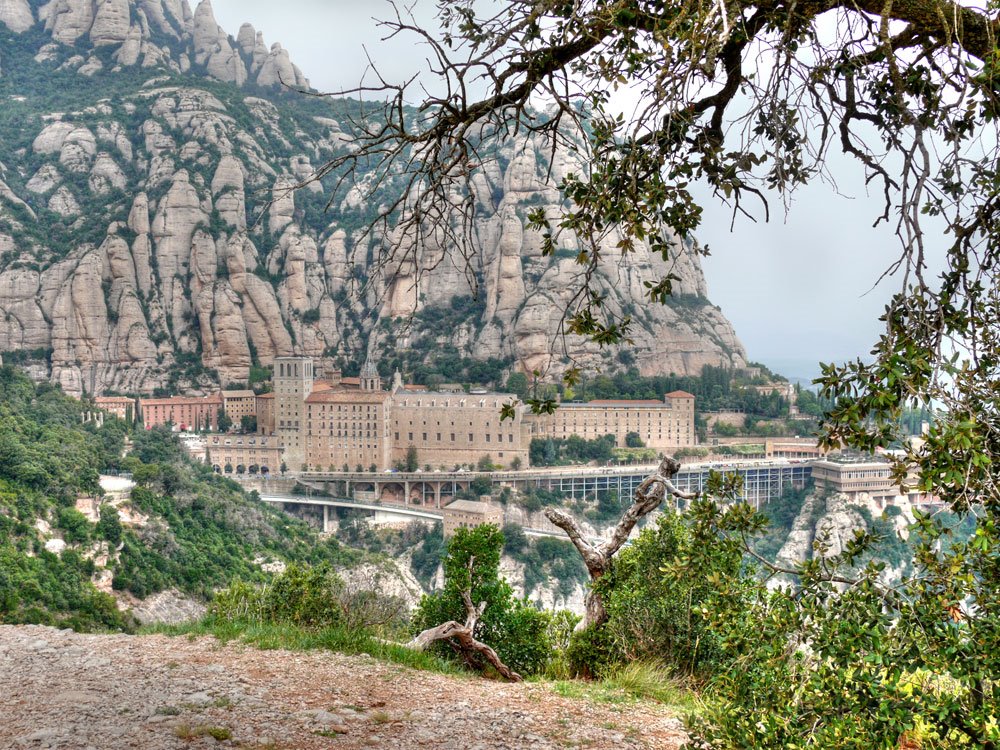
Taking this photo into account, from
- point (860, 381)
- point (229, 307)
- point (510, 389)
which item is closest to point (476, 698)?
point (860, 381)

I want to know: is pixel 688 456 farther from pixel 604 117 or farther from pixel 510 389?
pixel 604 117

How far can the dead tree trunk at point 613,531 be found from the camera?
4.86 m

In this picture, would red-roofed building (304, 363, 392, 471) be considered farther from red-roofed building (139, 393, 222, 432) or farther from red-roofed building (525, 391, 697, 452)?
red-roofed building (525, 391, 697, 452)

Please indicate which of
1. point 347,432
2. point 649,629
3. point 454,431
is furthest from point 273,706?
point 347,432

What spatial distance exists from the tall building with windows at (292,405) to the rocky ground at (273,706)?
45.1 meters

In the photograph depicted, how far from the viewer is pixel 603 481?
45.7 metres

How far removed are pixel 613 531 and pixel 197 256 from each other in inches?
2199

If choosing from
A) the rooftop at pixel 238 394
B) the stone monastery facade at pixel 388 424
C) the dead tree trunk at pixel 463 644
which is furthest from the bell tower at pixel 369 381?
the dead tree trunk at pixel 463 644

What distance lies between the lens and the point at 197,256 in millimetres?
56156

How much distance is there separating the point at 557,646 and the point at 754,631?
5.09m

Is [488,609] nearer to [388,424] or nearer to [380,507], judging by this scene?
[380,507]

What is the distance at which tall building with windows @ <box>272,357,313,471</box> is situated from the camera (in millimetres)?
48656

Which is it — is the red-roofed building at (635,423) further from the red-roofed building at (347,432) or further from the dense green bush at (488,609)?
the dense green bush at (488,609)

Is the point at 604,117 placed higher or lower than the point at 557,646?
higher
